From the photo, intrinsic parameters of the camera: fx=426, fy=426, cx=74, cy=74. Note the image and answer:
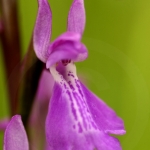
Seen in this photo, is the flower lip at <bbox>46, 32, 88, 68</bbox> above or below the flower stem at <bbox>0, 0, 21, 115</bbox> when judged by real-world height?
below

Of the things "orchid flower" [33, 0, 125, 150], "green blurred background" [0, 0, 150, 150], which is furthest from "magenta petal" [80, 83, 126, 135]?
"green blurred background" [0, 0, 150, 150]

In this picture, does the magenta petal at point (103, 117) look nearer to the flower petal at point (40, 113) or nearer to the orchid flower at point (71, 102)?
the orchid flower at point (71, 102)

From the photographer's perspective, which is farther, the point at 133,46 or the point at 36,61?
the point at 133,46

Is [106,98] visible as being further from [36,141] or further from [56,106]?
[56,106]

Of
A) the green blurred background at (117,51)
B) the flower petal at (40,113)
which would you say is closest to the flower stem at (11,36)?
the flower petal at (40,113)

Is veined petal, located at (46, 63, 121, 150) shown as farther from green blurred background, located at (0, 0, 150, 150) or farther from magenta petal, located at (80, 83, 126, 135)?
green blurred background, located at (0, 0, 150, 150)

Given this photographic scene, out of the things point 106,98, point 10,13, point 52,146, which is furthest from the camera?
point 106,98

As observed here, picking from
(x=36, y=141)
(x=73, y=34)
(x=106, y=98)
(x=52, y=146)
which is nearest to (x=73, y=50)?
(x=73, y=34)
